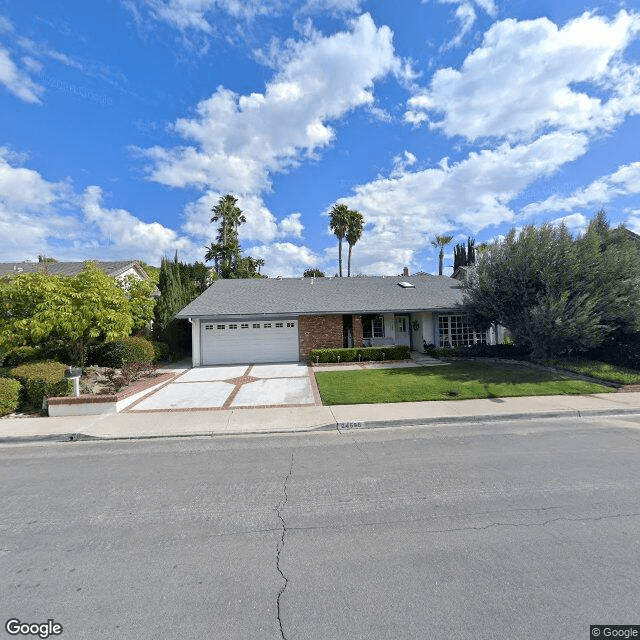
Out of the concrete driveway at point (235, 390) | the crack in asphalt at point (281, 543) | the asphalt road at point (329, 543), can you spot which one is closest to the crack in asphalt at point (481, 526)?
the asphalt road at point (329, 543)

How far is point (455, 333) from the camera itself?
20.1 metres

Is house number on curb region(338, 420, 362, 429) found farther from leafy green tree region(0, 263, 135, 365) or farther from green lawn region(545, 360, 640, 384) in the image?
green lawn region(545, 360, 640, 384)

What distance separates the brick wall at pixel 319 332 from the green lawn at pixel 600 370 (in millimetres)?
9494

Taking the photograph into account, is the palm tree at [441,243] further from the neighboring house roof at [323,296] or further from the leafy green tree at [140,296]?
the leafy green tree at [140,296]

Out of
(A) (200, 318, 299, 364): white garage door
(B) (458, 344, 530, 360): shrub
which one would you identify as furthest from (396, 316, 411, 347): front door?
(A) (200, 318, 299, 364): white garage door

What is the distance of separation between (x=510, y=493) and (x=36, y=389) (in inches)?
454

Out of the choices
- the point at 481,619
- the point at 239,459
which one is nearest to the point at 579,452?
the point at 481,619

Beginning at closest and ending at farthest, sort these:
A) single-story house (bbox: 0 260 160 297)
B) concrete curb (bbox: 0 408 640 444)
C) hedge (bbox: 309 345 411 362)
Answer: concrete curb (bbox: 0 408 640 444) < hedge (bbox: 309 345 411 362) < single-story house (bbox: 0 260 160 297)

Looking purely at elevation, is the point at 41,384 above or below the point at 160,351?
below

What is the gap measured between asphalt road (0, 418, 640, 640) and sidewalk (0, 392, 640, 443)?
1.36m

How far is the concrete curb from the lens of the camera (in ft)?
24.4

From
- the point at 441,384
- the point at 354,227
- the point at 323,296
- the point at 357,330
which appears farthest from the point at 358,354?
the point at 354,227

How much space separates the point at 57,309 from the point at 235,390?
609 cm

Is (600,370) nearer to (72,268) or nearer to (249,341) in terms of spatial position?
(249,341)
